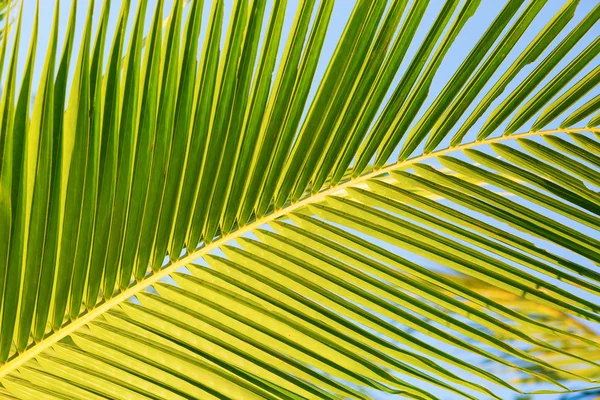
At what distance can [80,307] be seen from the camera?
801mm

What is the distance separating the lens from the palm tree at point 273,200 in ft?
2.44

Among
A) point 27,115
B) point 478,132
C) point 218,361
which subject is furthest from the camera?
point 478,132

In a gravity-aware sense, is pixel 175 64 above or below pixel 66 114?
above

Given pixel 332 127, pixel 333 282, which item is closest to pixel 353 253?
pixel 333 282

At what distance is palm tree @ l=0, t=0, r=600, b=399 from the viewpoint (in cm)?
74

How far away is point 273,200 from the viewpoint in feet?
3.02

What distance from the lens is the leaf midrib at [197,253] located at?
786mm

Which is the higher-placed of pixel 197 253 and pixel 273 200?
pixel 273 200

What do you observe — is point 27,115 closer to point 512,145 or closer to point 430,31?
point 430,31

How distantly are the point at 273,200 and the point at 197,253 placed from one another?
5.6 inches

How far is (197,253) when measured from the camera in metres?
0.88

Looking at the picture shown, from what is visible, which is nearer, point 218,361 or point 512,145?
point 218,361

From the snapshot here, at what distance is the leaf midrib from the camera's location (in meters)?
0.79

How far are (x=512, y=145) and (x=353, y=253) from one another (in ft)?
1.10
